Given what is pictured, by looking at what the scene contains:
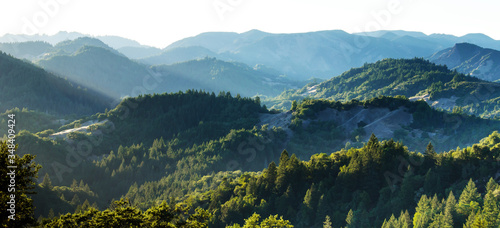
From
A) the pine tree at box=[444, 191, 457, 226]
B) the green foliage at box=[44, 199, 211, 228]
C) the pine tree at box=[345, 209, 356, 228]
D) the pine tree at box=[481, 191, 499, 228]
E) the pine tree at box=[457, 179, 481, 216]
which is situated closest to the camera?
the green foliage at box=[44, 199, 211, 228]

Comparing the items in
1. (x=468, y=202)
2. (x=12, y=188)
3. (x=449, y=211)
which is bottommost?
(x=449, y=211)

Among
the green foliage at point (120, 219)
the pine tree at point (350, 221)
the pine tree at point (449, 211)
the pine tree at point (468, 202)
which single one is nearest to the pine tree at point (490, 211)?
the pine tree at point (468, 202)

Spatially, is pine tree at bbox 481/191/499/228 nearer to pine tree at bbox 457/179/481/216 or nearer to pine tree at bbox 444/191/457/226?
pine tree at bbox 457/179/481/216

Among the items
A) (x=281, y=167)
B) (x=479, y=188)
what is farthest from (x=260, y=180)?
(x=479, y=188)

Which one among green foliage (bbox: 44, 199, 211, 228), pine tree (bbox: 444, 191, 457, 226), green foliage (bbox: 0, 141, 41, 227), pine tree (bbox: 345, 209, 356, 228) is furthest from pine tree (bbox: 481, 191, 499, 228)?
green foliage (bbox: 0, 141, 41, 227)

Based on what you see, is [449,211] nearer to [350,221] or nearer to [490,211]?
[490,211]

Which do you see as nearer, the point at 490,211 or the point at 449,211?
the point at 490,211

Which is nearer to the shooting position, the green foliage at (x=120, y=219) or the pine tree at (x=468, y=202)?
the green foliage at (x=120, y=219)

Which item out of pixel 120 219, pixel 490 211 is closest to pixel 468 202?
pixel 490 211

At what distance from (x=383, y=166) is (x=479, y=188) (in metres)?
29.2

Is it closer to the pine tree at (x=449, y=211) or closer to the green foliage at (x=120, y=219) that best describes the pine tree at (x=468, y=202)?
the pine tree at (x=449, y=211)

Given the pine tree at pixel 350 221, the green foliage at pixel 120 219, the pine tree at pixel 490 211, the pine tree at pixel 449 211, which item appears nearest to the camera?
the green foliage at pixel 120 219

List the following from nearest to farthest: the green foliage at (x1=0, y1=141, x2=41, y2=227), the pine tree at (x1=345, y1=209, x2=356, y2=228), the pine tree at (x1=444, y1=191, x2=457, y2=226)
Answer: the green foliage at (x1=0, y1=141, x2=41, y2=227) → the pine tree at (x1=444, y1=191, x2=457, y2=226) → the pine tree at (x1=345, y1=209, x2=356, y2=228)

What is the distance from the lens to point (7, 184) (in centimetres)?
4394
